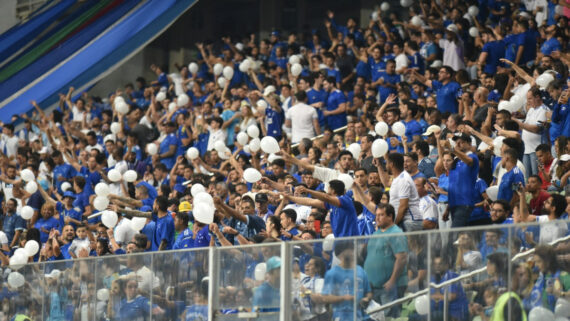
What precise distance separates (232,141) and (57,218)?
3.31 metres

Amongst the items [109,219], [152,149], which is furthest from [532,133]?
[152,149]

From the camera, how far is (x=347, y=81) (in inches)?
758

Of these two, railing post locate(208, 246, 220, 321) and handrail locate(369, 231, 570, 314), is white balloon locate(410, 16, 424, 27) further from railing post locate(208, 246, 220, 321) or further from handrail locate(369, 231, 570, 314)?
handrail locate(369, 231, 570, 314)

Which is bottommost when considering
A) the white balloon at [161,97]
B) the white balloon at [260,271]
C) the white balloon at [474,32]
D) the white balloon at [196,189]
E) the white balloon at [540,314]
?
the white balloon at [540,314]

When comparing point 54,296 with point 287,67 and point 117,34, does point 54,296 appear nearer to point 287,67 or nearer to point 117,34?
point 117,34

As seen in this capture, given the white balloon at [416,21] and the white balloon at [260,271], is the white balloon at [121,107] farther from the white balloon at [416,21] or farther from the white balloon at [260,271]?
the white balloon at [260,271]

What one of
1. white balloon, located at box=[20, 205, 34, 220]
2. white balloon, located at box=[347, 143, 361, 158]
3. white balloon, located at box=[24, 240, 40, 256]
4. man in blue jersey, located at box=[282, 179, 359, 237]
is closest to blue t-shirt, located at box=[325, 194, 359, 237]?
man in blue jersey, located at box=[282, 179, 359, 237]

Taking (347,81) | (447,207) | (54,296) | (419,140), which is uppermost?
(347,81)

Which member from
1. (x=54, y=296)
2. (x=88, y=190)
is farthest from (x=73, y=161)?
(x=54, y=296)

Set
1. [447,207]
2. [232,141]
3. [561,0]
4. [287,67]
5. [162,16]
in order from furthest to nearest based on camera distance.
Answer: [287,67] → [232,141] → [162,16] → [561,0] → [447,207]

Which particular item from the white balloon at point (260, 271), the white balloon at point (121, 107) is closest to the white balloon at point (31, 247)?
the white balloon at point (260, 271)

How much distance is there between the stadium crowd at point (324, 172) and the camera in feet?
27.0

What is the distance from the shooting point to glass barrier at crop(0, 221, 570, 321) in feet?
23.3

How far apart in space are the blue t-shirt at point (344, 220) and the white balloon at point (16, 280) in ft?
13.2
